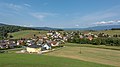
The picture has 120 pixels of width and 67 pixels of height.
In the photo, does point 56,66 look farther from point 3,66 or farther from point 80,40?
point 80,40

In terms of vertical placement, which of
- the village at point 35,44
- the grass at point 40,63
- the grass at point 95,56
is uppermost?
the grass at point 40,63

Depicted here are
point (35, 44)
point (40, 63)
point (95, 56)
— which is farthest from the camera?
point (35, 44)

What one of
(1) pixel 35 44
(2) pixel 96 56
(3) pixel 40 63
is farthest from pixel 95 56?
(1) pixel 35 44

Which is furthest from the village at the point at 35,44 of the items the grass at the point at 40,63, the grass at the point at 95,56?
the grass at the point at 40,63

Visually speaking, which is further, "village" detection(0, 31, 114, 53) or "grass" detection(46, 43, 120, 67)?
"village" detection(0, 31, 114, 53)

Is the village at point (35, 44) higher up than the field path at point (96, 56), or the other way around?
the field path at point (96, 56)

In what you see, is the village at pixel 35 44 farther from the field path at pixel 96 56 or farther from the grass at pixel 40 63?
the grass at pixel 40 63

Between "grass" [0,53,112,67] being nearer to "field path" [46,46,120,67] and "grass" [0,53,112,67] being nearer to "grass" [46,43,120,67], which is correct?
"grass" [46,43,120,67]

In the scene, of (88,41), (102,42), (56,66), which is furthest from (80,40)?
(56,66)

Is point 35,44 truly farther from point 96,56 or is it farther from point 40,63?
point 40,63

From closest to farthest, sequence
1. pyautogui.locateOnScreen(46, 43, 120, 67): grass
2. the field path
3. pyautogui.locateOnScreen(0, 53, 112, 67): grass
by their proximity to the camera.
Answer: pyautogui.locateOnScreen(0, 53, 112, 67): grass, the field path, pyautogui.locateOnScreen(46, 43, 120, 67): grass

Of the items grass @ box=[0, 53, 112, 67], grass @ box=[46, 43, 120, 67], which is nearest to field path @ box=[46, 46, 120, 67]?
grass @ box=[46, 43, 120, 67]

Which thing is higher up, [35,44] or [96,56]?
[35,44]
